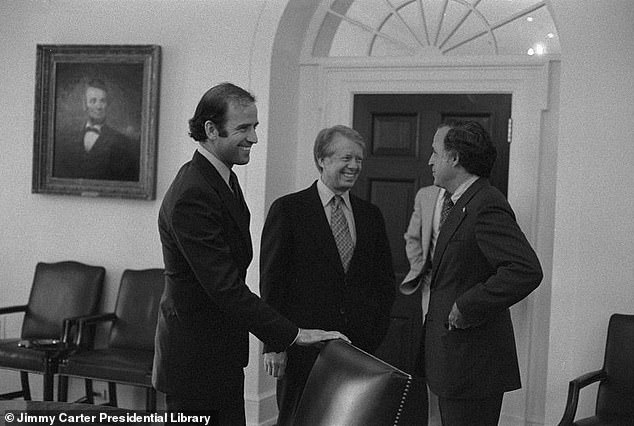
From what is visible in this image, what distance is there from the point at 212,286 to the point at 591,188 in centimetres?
250

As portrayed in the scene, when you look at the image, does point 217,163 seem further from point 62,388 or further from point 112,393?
point 112,393

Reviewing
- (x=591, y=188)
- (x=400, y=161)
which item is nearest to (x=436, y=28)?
(x=400, y=161)

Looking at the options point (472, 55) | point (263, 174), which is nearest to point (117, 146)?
point (263, 174)

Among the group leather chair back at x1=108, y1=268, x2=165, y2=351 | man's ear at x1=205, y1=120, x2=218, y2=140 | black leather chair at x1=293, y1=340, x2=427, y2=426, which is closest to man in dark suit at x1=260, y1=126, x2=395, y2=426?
man's ear at x1=205, y1=120, x2=218, y2=140

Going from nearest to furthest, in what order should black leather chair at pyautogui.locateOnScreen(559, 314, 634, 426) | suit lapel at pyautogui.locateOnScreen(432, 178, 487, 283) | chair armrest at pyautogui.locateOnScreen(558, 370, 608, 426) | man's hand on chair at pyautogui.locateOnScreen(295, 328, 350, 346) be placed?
man's hand on chair at pyautogui.locateOnScreen(295, 328, 350, 346), suit lapel at pyautogui.locateOnScreen(432, 178, 487, 283), chair armrest at pyautogui.locateOnScreen(558, 370, 608, 426), black leather chair at pyautogui.locateOnScreen(559, 314, 634, 426)

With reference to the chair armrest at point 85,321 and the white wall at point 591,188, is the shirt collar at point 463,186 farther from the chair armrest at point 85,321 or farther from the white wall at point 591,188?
the chair armrest at point 85,321

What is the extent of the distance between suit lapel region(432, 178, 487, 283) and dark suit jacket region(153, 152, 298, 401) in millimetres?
681

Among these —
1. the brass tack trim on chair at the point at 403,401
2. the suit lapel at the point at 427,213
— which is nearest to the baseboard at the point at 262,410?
the suit lapel at the point at 427,213

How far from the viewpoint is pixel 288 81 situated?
5488 millimetres

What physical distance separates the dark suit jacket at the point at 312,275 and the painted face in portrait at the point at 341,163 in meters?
0.09

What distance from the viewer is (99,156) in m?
5.72

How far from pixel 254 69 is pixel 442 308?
2.49m

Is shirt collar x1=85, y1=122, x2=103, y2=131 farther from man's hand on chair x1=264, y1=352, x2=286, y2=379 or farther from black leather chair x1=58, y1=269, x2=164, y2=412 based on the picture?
man's hand on chair x1=264, y1=352, x2=286, y2=379

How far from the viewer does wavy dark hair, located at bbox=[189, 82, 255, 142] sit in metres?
2.93
